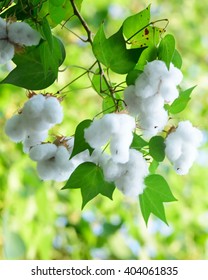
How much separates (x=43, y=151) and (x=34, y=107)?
3cm

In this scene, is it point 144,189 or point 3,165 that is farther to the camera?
point 3,165

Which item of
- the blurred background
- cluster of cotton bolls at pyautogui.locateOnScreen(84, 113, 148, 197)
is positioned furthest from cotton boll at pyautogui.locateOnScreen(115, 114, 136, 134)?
the blurred background

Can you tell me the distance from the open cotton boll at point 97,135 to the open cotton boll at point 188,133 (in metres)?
0.06

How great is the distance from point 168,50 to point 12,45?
4.1 inches

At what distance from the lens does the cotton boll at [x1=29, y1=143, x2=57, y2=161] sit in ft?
1.36

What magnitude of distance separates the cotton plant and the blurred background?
0.52 m

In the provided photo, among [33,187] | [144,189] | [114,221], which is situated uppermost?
[144,189]

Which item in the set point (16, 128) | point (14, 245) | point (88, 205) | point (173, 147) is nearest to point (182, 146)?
point (173, 147)

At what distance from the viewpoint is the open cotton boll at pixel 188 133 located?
41cm

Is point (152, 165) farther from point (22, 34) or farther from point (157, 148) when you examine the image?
point (22, 34)

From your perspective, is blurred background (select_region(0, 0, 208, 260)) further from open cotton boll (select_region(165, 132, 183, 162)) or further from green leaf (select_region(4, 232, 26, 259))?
open cotton boll (select_region(165, 132, 183, 162))
